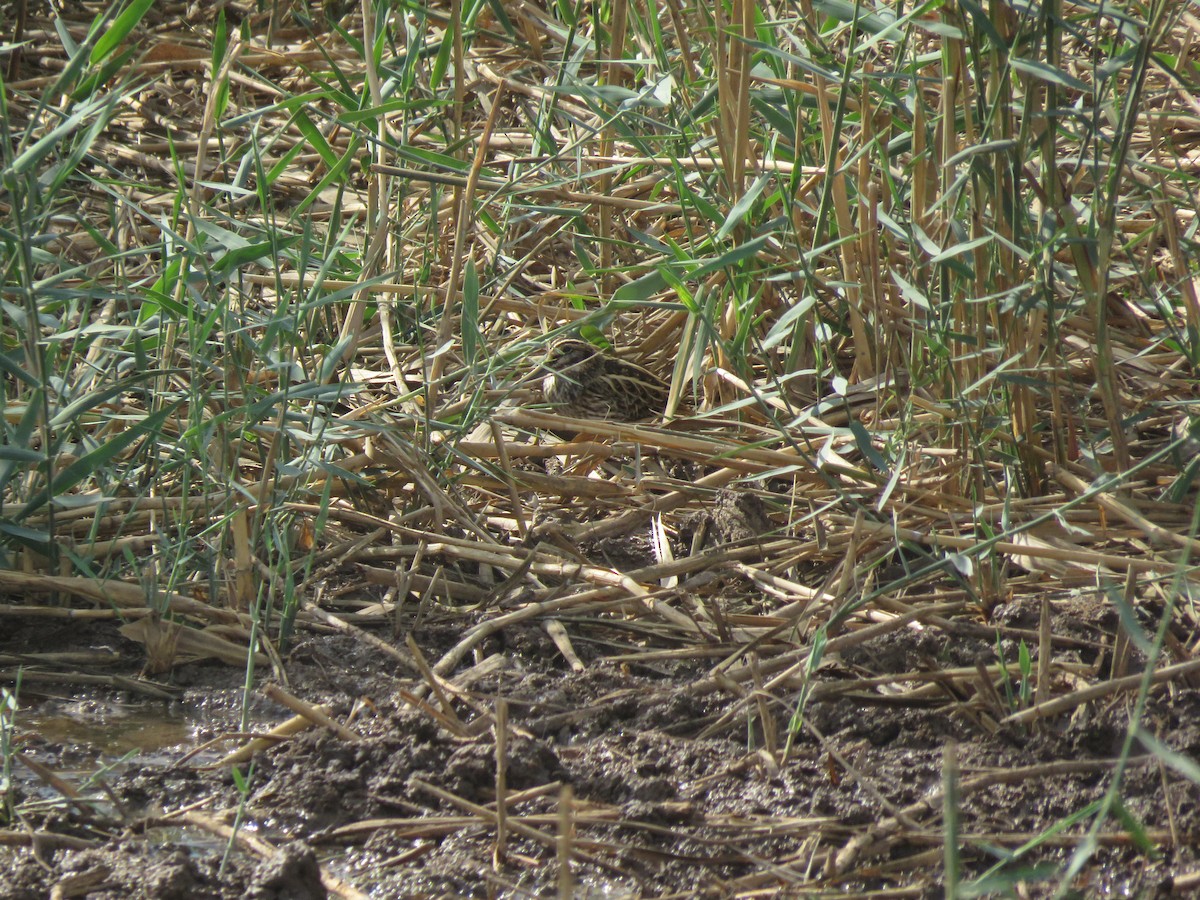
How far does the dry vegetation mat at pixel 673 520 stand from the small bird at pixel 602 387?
371 millimetres

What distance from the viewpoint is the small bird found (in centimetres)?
495

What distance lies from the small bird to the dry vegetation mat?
0.37 m

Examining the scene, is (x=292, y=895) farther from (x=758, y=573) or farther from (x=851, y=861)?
(x=758, y=573)

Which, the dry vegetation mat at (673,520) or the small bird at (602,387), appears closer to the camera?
the dry vegetation mat at (673,520)

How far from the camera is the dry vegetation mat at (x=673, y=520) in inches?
92.8

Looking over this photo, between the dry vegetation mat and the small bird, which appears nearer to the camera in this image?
the dry vegetation mat

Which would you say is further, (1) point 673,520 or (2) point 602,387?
(2) point 602,387

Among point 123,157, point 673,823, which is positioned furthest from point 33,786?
point 123,157

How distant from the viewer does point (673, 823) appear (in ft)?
7.78

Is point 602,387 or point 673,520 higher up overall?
point 673,520

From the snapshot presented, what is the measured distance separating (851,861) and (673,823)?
1.04 ft

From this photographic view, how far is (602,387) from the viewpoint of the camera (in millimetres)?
5062

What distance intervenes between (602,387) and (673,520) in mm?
1425

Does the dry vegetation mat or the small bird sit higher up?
the dry vegetation mat
